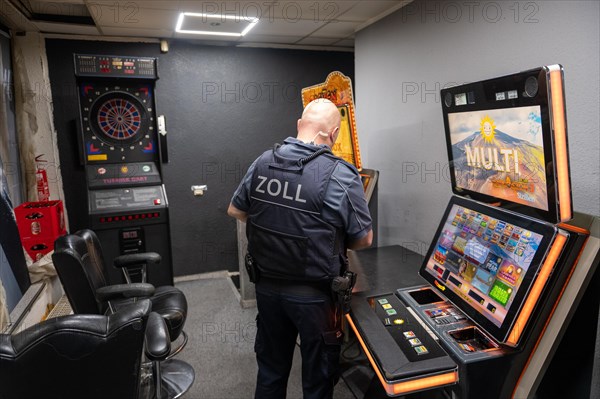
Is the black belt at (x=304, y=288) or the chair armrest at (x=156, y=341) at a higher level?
the black belt at (x=304, y=288)

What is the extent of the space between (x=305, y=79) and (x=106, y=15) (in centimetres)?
216

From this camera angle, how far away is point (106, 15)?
10.5ft

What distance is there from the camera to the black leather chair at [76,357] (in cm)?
129

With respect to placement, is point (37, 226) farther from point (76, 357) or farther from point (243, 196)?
point (76, 357)

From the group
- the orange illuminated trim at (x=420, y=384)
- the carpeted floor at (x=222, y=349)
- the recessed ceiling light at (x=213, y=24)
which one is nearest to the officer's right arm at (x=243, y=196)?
the orange illuminated trim at (x=420, y=384)

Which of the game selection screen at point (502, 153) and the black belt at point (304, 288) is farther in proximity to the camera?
the black belt at point (304, 288)

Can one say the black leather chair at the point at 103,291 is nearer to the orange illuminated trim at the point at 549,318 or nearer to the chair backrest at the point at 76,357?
the chair backrest at the point at 76,357

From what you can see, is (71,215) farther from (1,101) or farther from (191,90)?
(191,90)

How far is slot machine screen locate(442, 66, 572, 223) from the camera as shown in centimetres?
127

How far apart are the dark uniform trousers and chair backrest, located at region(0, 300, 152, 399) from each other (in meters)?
0.71

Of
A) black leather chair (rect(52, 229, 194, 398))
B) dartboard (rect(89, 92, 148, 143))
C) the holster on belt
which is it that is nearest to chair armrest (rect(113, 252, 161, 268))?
black leather chair (rect(52, 229, 194, 398))

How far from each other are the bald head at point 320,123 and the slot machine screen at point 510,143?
23.6 inches

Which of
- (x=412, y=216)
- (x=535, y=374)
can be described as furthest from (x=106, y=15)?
(x=535, y=374)

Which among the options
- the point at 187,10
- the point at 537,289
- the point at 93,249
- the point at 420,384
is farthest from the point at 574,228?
the point at 187,10
